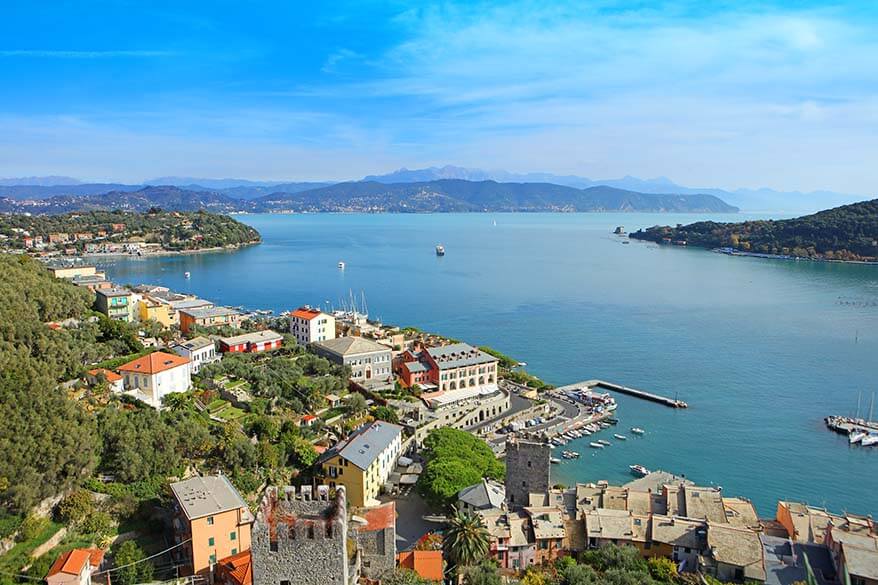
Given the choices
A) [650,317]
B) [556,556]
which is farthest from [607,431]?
[650,317]

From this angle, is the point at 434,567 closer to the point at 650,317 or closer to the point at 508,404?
the point at 508,404

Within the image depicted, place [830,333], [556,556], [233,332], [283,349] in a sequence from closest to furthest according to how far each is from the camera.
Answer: [556,556], [283,349], [233,332], [830,333]

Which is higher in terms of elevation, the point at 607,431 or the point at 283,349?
the point at 283,349

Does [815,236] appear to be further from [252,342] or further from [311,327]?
[252,342]

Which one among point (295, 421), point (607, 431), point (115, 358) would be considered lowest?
point (607, 431)

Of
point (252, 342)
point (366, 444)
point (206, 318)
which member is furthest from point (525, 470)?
point (206, 318)

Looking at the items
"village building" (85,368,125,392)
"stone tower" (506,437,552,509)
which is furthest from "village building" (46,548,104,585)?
"stone tower" (506,437,552,509)
